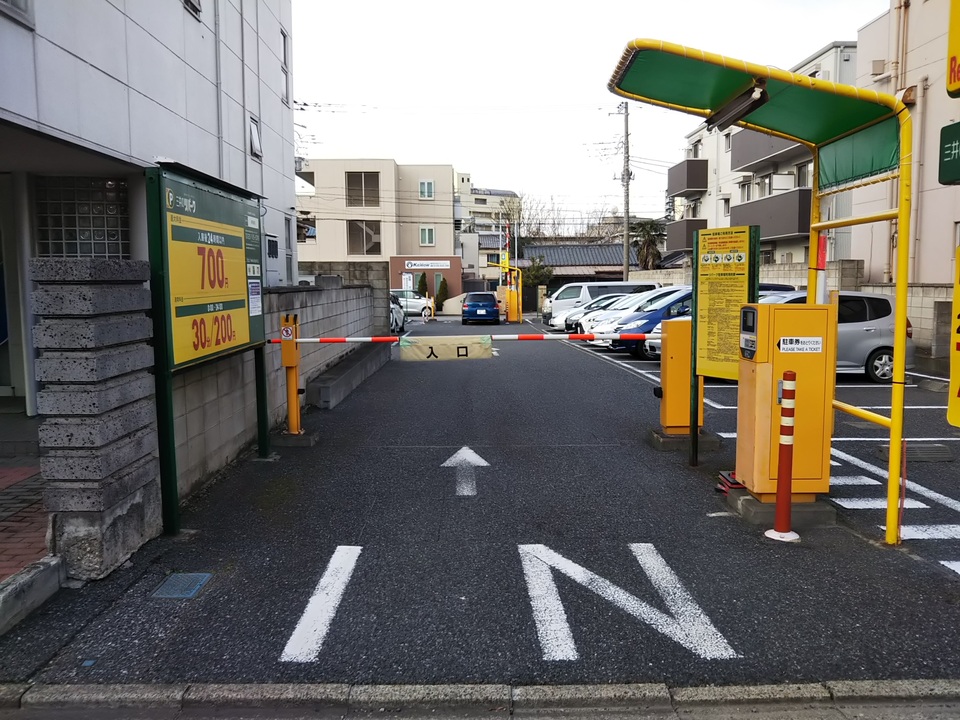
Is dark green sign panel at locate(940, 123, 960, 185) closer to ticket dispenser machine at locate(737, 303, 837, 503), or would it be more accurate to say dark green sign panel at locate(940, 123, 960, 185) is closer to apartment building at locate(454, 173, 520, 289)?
ticket dispenser machine at locate(737, 303, 837, 503)

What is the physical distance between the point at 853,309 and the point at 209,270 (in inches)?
433

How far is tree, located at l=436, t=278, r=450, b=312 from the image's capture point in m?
47.8

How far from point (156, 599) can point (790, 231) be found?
24875 mm

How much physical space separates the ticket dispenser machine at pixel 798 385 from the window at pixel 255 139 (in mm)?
12173

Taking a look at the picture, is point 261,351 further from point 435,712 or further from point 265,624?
point 435,712

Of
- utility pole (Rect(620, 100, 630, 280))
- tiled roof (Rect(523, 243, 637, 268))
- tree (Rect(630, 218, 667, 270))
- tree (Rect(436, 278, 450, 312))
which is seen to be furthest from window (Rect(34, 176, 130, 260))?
tiled roof (Rect(523, 243, 637, 268))

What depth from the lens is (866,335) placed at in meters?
12.8

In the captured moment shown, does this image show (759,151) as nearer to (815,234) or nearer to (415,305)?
(415,305)

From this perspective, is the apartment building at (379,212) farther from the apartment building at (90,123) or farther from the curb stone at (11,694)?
the curb stone at (11,694)

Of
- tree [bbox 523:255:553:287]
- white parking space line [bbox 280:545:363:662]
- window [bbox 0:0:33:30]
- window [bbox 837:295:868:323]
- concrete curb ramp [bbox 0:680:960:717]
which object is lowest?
concrete curb ramp [bbox 0:680:960:717]

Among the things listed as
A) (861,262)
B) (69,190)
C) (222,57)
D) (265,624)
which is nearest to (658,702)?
(265,624)

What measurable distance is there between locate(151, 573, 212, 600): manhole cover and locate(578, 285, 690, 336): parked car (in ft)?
48.2

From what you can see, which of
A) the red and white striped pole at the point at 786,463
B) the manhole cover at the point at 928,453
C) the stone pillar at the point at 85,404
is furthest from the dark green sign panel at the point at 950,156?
the stone pillar at the point at 85,404

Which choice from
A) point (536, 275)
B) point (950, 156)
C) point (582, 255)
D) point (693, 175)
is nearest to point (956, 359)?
point (950, 156)
